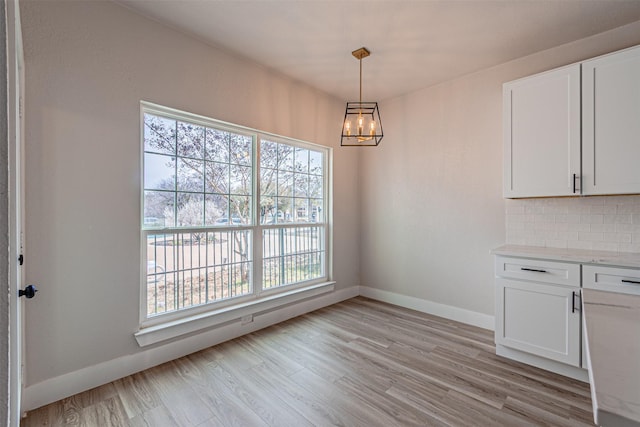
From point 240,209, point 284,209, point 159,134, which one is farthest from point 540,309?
point 159,134

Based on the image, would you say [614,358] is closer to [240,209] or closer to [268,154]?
[240,209]

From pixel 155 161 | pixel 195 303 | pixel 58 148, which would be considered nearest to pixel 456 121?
pixel 155 161

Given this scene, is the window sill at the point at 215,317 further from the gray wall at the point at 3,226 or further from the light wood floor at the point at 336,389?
the gray wall at the point at 3,226

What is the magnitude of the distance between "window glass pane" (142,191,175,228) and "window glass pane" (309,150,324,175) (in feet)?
6.04

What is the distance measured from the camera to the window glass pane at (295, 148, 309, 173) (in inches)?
145

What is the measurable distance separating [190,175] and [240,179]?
0.53 metres

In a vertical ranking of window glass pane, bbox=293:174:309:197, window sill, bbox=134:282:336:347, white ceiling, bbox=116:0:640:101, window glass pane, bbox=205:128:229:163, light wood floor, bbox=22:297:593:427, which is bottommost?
light wood floor, bbox=22:297:593:427

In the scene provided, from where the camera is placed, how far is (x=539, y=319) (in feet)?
7.79

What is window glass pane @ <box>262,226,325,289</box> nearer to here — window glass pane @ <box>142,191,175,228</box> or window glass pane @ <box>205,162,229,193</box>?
window glass pane @ <box>205,162,229,193</box>

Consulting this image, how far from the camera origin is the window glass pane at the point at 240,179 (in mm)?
2982

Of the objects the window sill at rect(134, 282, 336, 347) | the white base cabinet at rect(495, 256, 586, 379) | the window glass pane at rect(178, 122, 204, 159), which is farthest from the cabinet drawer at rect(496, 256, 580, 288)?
the window glass pane at rect(178, 122, 204, 159)

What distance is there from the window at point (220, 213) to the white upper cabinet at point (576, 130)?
230cm

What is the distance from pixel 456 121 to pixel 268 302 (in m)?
3.05

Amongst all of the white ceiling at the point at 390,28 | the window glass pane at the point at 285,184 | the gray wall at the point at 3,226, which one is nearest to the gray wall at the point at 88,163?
the white ceiling at the point at 390,28
